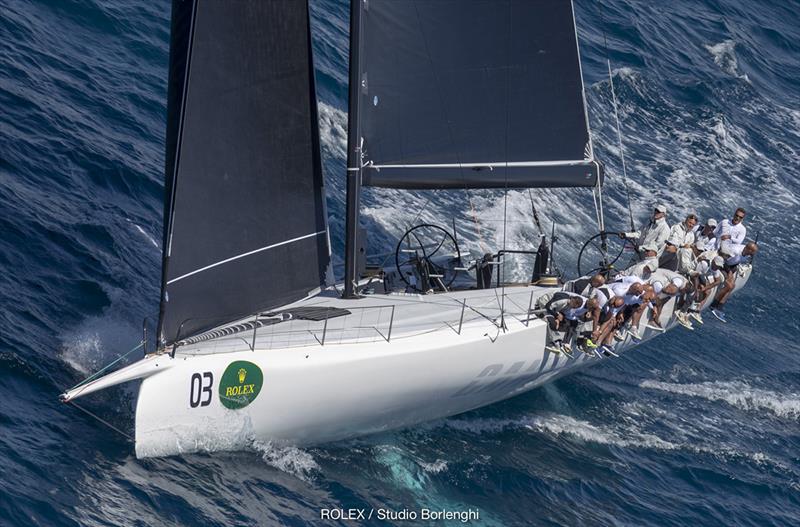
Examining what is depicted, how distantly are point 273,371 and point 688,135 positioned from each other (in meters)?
15.4

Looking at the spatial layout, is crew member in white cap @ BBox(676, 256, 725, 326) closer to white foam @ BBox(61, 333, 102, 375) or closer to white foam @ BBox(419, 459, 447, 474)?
white foam @ BBox(419, 459, 447, 474)

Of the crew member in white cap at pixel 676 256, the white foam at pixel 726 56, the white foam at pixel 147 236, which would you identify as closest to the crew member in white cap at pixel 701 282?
the crew member in white cap at pixel 676 256

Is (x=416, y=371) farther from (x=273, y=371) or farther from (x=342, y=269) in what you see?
(x=342, y=269)

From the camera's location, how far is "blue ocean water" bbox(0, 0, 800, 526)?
13023mm

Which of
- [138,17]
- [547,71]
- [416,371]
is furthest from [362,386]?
[138,17]

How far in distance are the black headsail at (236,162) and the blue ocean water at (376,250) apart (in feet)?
5.35

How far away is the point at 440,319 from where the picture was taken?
15281 millimetres

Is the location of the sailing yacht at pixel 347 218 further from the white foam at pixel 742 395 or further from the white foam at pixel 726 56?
the white foam at pixel 726 56

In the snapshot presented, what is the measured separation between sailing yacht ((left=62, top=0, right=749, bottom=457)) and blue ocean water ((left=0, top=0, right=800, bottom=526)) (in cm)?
62

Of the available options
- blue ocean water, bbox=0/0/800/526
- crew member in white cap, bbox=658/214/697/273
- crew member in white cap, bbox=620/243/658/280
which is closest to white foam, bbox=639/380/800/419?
blue ocean water, bbox=0/0/800/526

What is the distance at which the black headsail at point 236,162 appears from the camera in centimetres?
1336

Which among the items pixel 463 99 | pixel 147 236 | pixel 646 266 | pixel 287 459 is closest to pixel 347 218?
pixel 463 99

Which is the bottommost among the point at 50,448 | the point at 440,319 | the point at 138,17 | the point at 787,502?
the point at 787,502

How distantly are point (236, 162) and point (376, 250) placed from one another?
5.58 metres
